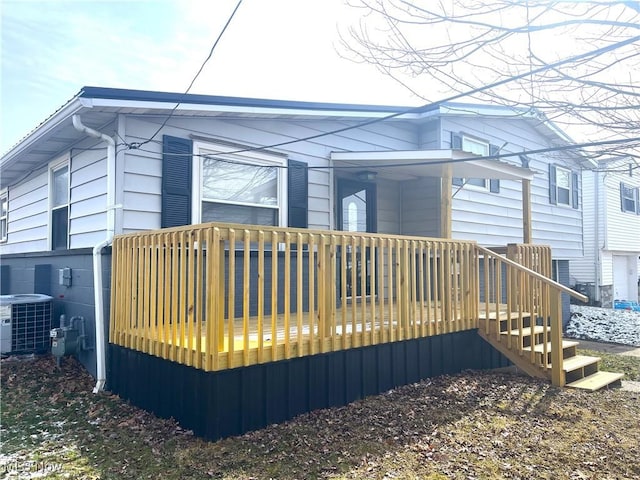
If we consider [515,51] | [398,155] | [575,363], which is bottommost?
[575,363]

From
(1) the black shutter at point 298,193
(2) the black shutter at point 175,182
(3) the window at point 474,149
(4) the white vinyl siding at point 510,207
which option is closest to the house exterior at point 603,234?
(4) the white vinyl siding at point 510,207

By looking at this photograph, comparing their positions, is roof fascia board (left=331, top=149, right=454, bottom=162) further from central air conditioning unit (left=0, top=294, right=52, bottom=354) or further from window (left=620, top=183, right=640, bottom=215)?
window (left=620, top=183, right=640, bottom=215)

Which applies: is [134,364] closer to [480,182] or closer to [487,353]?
[487,353]

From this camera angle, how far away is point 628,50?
4.54 meters

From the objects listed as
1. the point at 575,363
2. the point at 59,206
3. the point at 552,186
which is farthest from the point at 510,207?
the point at 59,206

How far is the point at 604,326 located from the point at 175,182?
9.08 metres

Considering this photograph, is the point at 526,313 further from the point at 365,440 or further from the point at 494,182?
the point at 494,182

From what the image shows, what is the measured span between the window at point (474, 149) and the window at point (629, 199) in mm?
9692

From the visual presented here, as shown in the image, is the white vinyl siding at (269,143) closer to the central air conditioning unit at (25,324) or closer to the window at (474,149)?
the window at (474,149)

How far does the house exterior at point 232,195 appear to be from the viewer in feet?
14.9

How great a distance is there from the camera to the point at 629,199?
17.9 meters

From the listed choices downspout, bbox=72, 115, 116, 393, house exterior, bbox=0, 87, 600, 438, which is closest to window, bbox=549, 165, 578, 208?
house exterior, bbox=0, 87, 600, 438

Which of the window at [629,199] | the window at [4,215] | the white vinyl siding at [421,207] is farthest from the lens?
the window at [629,199]

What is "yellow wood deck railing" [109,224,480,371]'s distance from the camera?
3.64m
